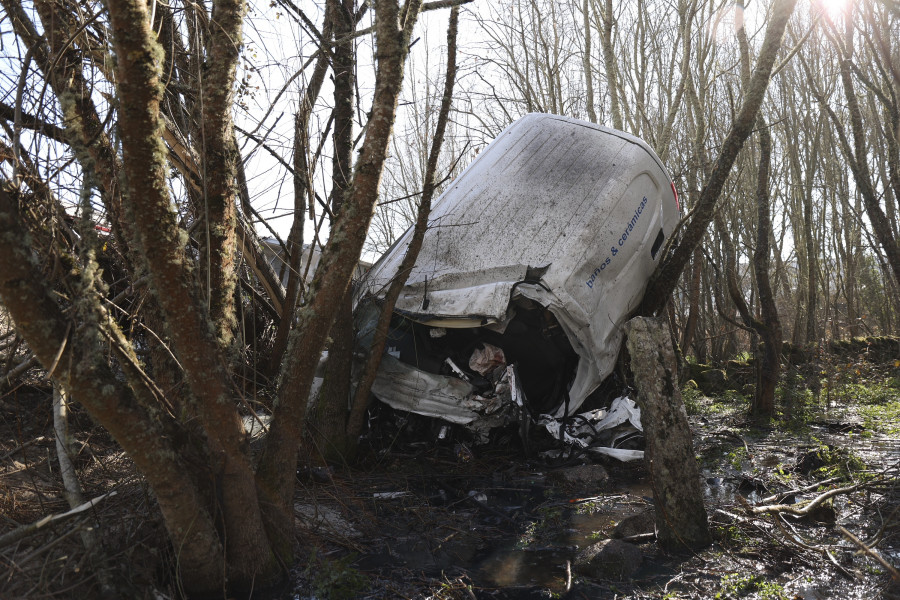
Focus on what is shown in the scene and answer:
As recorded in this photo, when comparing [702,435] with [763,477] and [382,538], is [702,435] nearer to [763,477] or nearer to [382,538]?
[763,477]

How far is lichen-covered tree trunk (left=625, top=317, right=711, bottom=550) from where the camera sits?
3125mm

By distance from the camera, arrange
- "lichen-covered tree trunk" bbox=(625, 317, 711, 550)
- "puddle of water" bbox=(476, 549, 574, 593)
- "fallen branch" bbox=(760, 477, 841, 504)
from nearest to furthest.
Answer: "puddle of water" bbox=(476, 549, 574, 593) < "lichen-covered tree trunk" bbox=(625, 317, 711, 550) < "fallen branch" bbox=(760, 477, 841, 504)

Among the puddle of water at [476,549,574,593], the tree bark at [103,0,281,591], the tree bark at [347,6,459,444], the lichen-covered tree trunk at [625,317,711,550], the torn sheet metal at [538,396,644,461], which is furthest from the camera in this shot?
the torn sheet metal at [538,396,644,461]

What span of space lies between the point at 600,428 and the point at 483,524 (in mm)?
1708

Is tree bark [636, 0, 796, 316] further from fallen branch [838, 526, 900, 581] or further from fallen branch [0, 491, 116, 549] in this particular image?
fallen branch [0, 491, 116, 549]

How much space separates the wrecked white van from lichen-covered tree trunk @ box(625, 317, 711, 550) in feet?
3.72

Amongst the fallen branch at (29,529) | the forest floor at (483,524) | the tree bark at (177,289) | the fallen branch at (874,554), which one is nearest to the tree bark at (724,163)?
the forest floor at (483,524)

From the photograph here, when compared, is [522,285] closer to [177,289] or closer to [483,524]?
[483,524]

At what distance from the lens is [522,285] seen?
14.7 ft

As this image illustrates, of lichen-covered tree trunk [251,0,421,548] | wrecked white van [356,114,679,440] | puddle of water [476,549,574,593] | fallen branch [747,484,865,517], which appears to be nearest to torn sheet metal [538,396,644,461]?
wrecked white van [356,114,679,440]

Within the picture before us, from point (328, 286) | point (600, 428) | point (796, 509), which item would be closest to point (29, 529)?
point (328, 286)

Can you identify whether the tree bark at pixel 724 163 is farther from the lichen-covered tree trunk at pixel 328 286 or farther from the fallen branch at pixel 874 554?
the lichen-covered tree trunk at pixel 328 286

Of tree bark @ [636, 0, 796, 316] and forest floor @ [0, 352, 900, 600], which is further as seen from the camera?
tree bark @ [636, 0, 796, 316]

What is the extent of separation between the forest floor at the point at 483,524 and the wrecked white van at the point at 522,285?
1.58ft
